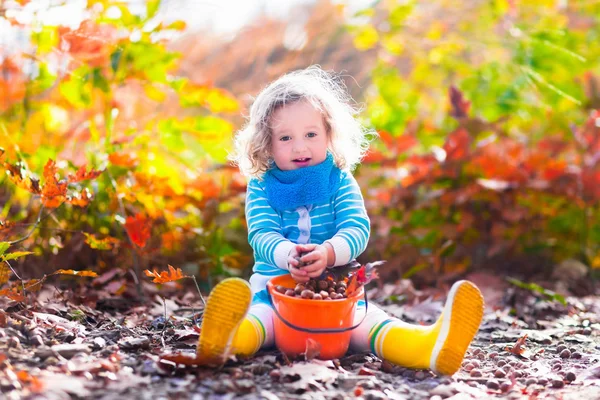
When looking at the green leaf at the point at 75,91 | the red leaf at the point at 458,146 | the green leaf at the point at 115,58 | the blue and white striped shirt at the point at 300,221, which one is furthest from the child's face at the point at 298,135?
the red leaf at the point at 458,146

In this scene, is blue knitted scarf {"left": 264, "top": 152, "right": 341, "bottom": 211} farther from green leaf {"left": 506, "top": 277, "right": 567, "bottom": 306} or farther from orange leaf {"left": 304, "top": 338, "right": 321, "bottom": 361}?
green leaf {"left": 506, "top": 277, "right": 567, "bottom": 306}

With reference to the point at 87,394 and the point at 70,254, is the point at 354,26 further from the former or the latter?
the point at 87,394

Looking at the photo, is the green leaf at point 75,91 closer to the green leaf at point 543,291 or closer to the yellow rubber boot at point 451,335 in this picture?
the yellow rubber boot at point 451,335

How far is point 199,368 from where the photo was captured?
185cm

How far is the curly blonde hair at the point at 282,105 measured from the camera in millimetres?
2412

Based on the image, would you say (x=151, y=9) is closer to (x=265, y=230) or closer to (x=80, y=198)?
(x=80, y=198)

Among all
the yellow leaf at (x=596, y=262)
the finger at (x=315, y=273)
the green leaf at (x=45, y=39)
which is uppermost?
the green leaf at (x=45, y=39)

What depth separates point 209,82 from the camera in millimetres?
3598

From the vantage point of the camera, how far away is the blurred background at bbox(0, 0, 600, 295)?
299 centimetres

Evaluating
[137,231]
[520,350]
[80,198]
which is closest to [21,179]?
[80,198]

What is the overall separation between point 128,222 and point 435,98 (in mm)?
5465

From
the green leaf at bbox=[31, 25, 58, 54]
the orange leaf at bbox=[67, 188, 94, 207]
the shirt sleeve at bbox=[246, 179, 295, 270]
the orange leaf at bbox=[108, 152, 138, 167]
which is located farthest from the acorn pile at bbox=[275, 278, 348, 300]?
the green leaf at bbox=[31, 25, 58, 54]

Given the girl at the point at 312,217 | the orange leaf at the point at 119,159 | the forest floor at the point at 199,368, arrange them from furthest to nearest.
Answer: the orange leaf at the point at 119,159, the girl at the point at 312,217, the forest floor at the point at 199,368

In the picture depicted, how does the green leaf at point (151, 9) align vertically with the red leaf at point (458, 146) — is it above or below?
above
